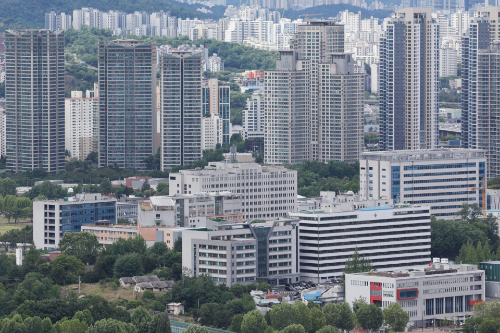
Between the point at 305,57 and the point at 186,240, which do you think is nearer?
the point at 186,240

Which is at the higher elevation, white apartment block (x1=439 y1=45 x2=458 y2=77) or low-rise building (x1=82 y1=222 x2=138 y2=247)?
white apartment block (x1=439 y1=45 x2=458 y2=77)

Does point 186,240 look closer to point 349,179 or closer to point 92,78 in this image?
point 349,179

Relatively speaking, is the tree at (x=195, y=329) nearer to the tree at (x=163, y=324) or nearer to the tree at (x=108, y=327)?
the tree at (x=163, y=324)

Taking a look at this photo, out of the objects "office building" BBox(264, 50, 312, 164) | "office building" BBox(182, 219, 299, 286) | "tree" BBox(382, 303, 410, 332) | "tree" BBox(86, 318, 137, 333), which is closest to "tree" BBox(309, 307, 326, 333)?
"tree" BBox(382, 303, 410, 332)

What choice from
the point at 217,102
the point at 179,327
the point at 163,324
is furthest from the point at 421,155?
the point at 217,102

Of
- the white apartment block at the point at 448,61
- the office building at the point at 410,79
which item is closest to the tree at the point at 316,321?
the office building at the point at 410,79

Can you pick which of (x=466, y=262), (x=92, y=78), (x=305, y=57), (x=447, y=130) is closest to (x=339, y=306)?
(x=466, y=262)

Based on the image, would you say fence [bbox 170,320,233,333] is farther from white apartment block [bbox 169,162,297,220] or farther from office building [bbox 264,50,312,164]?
office building [bbox 264,50,312,164]
